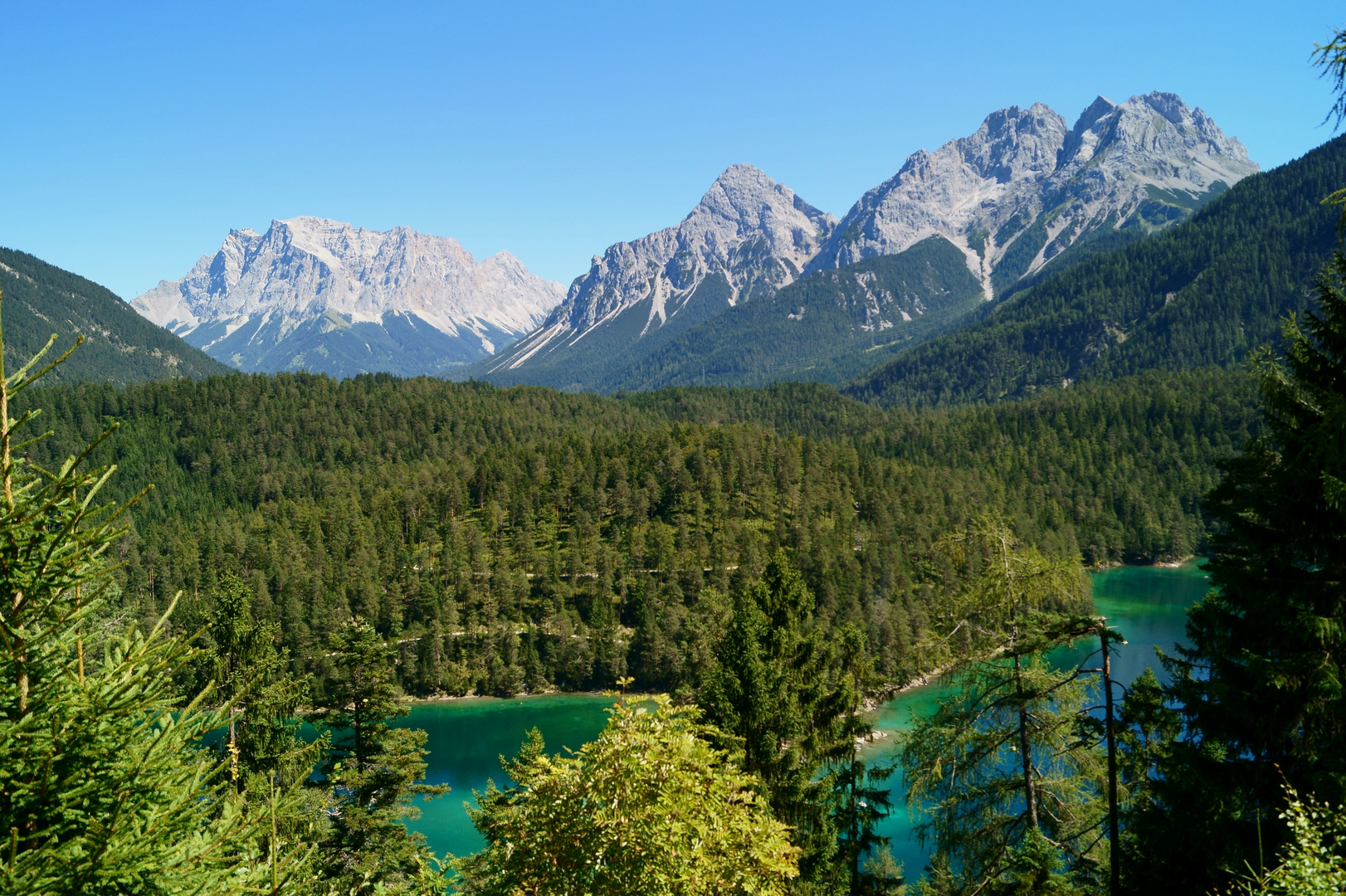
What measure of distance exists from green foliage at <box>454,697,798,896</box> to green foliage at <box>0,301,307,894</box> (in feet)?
12.9

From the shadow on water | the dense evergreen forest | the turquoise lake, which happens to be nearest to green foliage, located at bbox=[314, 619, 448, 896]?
the dense evergreen forest

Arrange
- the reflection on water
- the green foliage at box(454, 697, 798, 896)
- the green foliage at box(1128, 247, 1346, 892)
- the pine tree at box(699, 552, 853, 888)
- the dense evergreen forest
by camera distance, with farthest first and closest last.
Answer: the dense evergreen forest
the reflection on water
the pine tree at box(699, 552, 853, 888)
the green foliage at box(1128, 247, 1346, 892)
the green foliage at box(454, 697, 798, 896)

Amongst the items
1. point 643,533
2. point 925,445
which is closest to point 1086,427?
point 925,445

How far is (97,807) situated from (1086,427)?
6927 inches

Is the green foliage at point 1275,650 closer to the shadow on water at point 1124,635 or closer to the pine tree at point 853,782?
the pine tree at point 853,782

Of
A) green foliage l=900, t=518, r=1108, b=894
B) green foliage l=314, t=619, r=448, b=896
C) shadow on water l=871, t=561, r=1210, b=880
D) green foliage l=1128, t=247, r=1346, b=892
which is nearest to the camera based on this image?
green foliage l=1128, t=247, r=1346, b=892

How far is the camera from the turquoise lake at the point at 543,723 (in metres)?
50.5

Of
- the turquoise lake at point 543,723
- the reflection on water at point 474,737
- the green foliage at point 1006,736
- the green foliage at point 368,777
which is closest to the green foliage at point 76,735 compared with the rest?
the green foliage at point 1006,736

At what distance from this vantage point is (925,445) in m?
158

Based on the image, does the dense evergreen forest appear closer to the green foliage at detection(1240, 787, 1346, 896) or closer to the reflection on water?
the reflection on water

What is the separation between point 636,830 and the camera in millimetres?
9102

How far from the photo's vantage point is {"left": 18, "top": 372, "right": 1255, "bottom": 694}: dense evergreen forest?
8312cm

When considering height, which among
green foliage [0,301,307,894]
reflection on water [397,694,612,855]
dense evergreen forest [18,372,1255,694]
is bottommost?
reflection on water [397,694,612,855]

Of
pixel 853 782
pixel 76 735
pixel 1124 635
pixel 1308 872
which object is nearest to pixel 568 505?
pixel 1124 635
